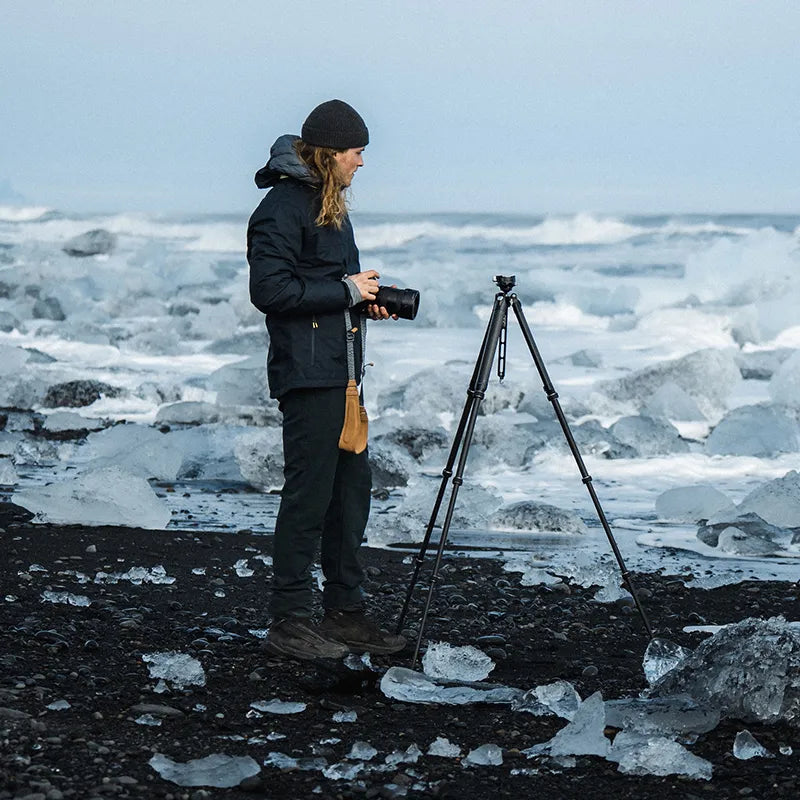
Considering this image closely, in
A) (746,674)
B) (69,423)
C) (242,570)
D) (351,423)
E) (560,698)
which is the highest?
(351,423)

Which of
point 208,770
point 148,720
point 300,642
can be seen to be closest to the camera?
point 208,770

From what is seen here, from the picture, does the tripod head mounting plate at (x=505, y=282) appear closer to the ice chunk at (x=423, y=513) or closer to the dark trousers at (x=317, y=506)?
the dark trousers at (x=317, y=506)

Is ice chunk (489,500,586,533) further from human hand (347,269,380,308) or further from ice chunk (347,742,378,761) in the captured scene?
ice chunk (347,742,378,761)

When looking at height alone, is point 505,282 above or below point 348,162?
below

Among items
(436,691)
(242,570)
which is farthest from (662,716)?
(242,570)

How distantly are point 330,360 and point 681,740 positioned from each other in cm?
166

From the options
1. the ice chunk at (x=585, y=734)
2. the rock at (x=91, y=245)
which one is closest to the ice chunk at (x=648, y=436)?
the ice chunk at (x=585, y=734)

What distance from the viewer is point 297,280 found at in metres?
4.52

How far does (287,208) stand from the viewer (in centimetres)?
455

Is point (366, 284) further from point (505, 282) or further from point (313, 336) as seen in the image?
point (505, 282)

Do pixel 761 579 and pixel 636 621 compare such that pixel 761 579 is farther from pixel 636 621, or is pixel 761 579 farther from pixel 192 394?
pixel 192 394

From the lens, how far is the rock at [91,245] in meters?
33.5

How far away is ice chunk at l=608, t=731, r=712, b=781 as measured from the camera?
144 inches

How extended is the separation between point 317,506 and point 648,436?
19.1 ft
